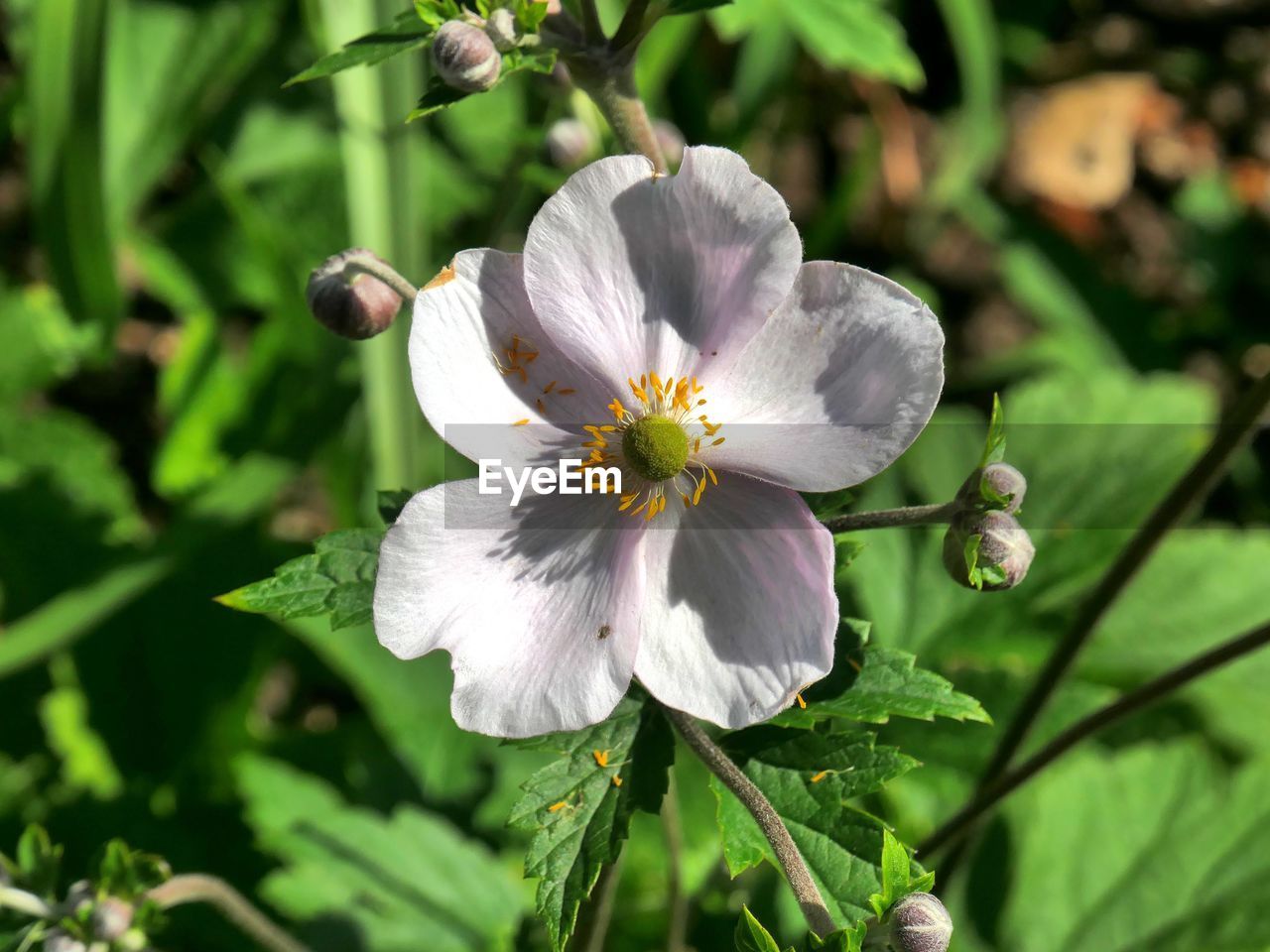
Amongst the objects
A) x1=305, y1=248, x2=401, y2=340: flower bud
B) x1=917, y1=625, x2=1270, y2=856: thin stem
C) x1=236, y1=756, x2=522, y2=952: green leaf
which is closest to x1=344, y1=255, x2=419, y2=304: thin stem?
x1=305, y1=248, x2=401, y2=340: flower bud

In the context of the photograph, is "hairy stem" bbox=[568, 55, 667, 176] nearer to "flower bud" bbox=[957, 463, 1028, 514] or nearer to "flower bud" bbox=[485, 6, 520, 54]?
"flower bud" bbox=[485, 6, 520, 54]

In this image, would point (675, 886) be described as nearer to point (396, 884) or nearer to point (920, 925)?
point (396, 884)

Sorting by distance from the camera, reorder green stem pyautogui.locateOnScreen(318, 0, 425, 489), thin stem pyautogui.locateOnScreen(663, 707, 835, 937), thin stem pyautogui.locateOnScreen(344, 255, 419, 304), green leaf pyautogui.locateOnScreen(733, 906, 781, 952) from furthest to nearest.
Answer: green stem pyautogui.locateOnScreen(318, 0, 425, 489)
thin stem pyautogui.locateOnScreen(344, 255, 419, 304)
thin stem pyautogui.locateOnScreen(663, 707, 835, 937)
green leaf pyautogui.locateOnScreen(733, 906, 781, 952)

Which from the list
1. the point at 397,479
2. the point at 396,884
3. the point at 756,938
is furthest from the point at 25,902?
the point at 397,479

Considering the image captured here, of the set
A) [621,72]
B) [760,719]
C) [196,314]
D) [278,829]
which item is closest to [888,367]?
[760,719]

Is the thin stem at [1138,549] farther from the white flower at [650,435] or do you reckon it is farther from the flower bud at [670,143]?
the flower bud at [670,143]
